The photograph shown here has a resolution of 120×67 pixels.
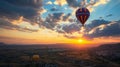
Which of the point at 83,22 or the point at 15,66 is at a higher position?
the point at 83,22

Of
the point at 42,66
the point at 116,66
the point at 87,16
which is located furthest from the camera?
the point at 116,66

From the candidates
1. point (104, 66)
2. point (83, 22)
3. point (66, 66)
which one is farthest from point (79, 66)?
point (83, 22)

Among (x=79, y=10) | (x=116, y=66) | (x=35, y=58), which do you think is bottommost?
(x=116, y=66)

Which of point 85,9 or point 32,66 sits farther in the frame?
point 32,66

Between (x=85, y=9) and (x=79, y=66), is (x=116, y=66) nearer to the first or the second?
(x=79, y=66)

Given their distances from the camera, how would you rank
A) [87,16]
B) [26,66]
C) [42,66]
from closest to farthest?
[87,16], [42,66], [26,66]

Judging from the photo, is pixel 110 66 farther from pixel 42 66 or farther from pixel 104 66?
pixel 42 66
